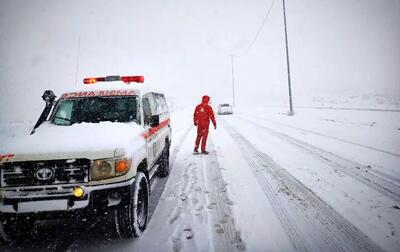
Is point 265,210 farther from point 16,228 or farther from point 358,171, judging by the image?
point 16,228

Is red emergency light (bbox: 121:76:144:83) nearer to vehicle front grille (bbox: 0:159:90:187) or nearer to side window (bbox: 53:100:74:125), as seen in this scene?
side window (bbox: 53:100:74:125)

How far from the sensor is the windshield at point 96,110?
435 cm

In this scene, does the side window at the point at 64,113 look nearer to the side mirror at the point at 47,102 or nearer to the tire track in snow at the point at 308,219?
the side mirror at the point at 47,102

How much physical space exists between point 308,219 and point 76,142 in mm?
3388

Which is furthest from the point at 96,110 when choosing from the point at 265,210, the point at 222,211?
the point at 265,210

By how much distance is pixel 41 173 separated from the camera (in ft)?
9.52

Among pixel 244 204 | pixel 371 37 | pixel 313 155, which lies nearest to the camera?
pixel 244 204

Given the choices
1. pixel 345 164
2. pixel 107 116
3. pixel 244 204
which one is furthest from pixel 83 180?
pixel 345 164

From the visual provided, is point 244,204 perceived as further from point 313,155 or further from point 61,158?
point 313,155

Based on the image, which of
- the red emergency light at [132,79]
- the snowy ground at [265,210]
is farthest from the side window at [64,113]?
the red emergency light at [132,79]

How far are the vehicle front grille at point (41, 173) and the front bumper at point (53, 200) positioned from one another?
0.07 metres

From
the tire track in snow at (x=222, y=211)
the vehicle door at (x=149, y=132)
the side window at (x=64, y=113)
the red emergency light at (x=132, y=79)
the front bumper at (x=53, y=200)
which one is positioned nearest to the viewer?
the front bumper at (x=53, y=200)

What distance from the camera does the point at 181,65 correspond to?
146375 millimetres

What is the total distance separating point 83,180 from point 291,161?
571 centimetres
